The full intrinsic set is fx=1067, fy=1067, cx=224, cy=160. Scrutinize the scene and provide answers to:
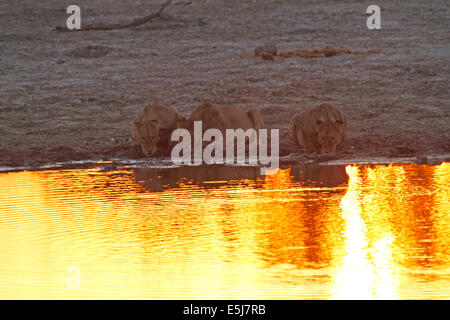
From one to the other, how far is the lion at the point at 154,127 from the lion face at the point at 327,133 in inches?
79.6

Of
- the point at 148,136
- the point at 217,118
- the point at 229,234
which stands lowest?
the point at 229,234

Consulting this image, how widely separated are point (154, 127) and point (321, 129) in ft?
7.16

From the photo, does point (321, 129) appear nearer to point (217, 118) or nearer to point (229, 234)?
point (217, 118)

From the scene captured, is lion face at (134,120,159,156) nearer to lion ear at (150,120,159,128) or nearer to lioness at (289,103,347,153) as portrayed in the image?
lion ear at (150,120,159,128)

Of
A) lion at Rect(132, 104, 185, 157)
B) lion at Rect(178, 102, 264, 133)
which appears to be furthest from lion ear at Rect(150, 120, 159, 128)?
lion at Rect(178, 102, 264, 133)

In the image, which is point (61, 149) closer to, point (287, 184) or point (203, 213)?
point (287, 184)

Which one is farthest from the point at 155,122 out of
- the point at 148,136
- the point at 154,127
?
the point at 148,136

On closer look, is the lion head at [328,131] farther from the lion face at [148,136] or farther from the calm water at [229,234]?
the lion face at [148,136]

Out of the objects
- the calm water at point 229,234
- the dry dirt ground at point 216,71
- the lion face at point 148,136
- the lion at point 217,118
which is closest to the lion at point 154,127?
the lion face at point 148,136

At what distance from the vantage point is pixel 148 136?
45.4 feet

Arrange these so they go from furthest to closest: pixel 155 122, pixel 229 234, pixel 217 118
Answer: pixel 217 118 → pixel 155 122 → pixel 229 234

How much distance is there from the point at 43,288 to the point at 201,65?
13.9m

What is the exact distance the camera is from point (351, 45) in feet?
72.7

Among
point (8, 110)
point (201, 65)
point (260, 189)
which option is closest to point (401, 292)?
point (260, 189)
